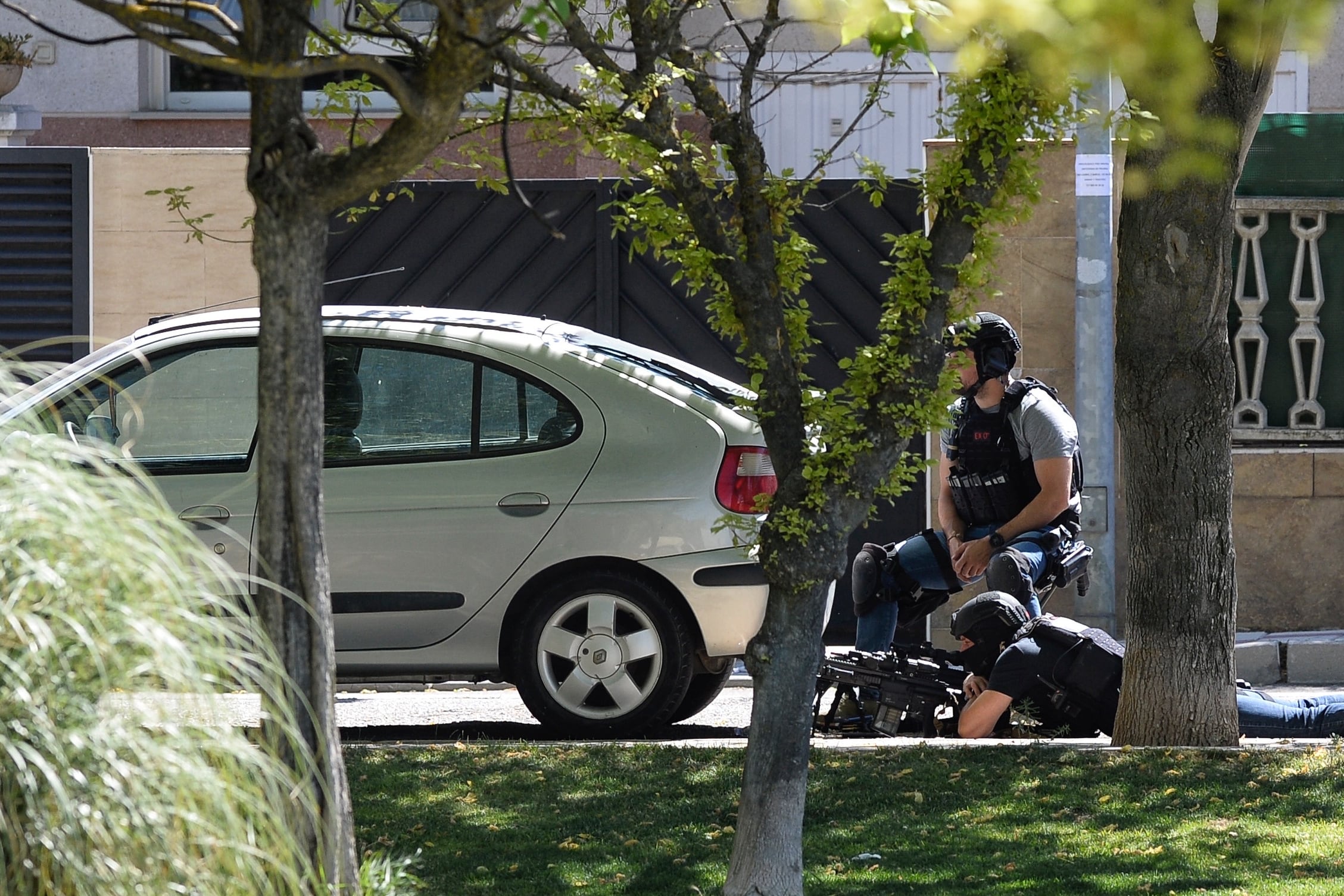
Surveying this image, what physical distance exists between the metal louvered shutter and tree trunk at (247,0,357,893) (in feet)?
26.1

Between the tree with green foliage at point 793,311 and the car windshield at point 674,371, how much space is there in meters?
2.46

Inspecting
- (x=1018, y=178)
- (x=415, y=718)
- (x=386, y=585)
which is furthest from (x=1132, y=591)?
(x=415, y=718)

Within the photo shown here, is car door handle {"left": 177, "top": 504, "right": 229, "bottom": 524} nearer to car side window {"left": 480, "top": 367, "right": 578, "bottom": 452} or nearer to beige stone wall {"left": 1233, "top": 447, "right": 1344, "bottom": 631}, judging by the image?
car side window {"left": 480, "top": 367, "right": 578, "bottom": 452}

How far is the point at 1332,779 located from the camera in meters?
5.48

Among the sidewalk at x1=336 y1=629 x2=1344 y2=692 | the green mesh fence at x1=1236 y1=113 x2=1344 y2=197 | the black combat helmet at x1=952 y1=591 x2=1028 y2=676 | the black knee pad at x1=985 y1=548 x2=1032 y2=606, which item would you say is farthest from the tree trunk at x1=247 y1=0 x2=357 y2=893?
the green mesh fence at x1=1236 y1=113 x2=1344 y2=197

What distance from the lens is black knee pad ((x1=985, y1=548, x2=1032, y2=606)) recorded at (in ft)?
22.1

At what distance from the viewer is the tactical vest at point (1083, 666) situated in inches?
248

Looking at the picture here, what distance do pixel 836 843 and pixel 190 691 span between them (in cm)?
257

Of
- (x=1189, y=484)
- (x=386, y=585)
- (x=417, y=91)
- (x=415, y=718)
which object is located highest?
(x=417, y=91)

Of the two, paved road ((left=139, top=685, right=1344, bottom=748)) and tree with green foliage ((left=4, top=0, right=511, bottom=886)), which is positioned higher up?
tree with green foliage ((left=4, top=0, right=511, bottom=886))

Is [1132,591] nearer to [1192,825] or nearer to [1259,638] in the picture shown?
[1192,825]

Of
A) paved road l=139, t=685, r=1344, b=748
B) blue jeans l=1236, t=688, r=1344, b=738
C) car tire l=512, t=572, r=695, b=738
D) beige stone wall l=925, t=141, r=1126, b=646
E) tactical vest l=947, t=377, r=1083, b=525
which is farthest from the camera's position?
beige stone wall l=925, t=141, r=1126, b=646

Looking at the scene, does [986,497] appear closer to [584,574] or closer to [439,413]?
[584,574]

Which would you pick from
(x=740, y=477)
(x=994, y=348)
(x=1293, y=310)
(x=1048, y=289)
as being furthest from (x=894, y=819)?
(x=1293, y=310)
